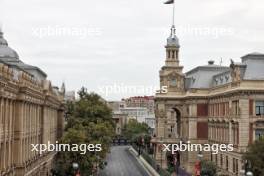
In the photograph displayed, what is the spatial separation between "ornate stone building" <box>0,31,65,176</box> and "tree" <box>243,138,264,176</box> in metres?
23.3

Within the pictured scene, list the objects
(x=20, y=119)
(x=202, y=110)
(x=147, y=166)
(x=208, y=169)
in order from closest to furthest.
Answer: (x=20, y=119) → (x=208, y=169) → (x=202, y=110) → (x=147, y=166)

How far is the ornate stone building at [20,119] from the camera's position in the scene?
43000mm

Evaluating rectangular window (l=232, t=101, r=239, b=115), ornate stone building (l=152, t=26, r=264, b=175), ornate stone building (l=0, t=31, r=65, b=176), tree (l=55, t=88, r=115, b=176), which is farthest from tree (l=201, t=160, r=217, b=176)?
ornate stone building (l=0, t=31, r=65, b=176)

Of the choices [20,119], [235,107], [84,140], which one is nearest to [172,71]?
[235,107]

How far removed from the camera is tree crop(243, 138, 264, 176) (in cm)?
5628

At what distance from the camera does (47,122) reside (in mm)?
71875

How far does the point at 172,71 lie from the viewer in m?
104

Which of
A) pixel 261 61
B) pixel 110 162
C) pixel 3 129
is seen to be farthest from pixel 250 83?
pixel 110 162

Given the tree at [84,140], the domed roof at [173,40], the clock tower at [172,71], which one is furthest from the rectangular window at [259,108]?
the domed roof at [173,40]

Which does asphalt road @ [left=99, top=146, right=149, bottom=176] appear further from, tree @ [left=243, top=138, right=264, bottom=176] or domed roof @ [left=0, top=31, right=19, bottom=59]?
tree @ [left=243, top=138, right=264, bottom=176]

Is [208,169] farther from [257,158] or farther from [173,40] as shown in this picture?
[173,40]

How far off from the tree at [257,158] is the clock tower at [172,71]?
46.8m

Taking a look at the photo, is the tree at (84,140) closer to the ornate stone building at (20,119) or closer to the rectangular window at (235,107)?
the ornate stone building at (20,119)

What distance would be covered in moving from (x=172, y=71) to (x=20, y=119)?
193ft
